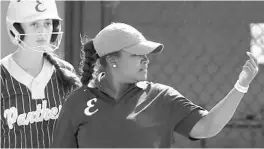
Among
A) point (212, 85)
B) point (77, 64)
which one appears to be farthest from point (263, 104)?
point (77, 64)

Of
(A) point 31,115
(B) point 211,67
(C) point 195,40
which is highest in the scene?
(A) point 31,115

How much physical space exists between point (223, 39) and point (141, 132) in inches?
261

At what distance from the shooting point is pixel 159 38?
7.96 metres

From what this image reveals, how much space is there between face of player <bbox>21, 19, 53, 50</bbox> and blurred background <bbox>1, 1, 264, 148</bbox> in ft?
1.83

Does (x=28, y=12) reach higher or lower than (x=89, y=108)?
higher

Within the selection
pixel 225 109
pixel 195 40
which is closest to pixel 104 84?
pixel 225 109

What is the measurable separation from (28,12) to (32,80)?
0.28m

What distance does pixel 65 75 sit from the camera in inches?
108

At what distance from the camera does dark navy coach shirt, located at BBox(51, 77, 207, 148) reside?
6.91 ft

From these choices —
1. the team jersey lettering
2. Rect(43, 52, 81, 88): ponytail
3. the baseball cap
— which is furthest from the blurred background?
the baseball cap

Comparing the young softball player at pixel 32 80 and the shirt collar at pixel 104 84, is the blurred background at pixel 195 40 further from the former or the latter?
the shirt collar at pixel 104 84

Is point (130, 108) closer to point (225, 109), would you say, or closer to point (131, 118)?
point (131, 118)

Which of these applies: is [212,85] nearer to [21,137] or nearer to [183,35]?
[183,35]

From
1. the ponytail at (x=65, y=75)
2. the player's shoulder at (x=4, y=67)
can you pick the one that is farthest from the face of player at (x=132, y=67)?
the player's shoulder at (x=4, y=67)
